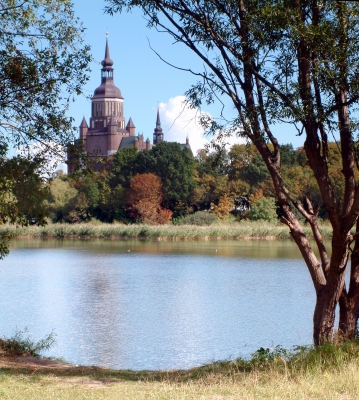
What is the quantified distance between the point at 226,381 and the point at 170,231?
33951 mm

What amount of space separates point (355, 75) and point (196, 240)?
32.5 metres

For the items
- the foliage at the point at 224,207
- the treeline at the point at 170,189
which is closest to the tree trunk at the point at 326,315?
the treeline at the point at 170,189

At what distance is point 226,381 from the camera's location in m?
5.81

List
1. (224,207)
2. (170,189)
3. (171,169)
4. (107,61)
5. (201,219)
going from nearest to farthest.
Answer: (201,219) < (224,207) < (170,189) < (171,169) < (107,61)

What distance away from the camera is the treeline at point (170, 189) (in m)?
48.3

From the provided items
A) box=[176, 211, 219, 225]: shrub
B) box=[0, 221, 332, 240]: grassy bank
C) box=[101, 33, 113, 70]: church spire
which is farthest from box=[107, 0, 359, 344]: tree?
box=[101, 33, 113, 70]: church spire

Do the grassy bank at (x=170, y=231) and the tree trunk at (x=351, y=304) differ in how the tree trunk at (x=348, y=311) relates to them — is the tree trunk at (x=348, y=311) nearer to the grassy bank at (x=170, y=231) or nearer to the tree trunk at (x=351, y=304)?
the tree trunk at (x=351, y=304)

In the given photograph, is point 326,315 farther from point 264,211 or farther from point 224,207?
point 224,207

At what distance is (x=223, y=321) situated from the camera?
12742mm

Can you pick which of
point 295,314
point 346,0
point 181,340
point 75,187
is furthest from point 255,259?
point 75,187

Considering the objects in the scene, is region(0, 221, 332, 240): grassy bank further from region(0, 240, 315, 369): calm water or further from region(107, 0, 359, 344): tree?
region(107, 0, 359, 344): tree

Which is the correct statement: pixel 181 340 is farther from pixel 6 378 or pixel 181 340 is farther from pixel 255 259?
pixel 255 259

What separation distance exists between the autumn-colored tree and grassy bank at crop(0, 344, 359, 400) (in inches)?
1650

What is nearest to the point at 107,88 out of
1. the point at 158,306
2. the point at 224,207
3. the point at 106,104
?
the point at 106,104
